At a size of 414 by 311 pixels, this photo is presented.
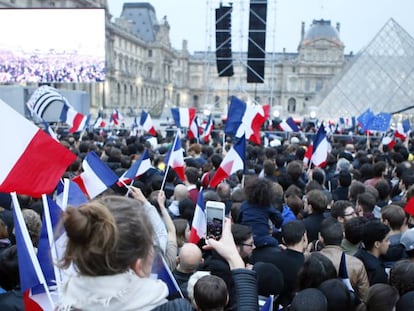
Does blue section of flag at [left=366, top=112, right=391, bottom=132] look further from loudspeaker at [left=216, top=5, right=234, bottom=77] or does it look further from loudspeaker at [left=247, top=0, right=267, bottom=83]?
loudspeaker at [left=216, top=5, right=234, bottom=77]

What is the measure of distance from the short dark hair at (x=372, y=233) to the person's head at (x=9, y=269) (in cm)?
239

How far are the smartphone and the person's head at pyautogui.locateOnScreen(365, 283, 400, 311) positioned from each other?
1.01 m

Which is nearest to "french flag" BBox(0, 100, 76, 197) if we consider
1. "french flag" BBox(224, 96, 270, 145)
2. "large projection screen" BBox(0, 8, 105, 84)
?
"french flag" BBox(224, 96, 270, 145)

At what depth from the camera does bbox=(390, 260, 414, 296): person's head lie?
2.75 meters

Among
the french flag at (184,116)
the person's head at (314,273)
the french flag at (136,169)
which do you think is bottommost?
the person's head at (314,273)

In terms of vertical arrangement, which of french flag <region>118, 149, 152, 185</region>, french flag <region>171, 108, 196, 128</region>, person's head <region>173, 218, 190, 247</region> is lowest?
person's head <region>173, 218, 190, 247</region>

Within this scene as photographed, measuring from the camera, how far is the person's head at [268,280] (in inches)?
113

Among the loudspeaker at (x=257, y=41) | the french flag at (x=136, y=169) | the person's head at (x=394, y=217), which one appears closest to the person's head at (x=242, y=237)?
the person's head at (x=394, y=217)

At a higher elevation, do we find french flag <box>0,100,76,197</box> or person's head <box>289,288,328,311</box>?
french flag <box>0,100,76,197</box>

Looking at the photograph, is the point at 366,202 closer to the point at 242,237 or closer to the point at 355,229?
the point at 355,229

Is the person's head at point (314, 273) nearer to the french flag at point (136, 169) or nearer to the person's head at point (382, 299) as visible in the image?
the person's head at point (382, 299)

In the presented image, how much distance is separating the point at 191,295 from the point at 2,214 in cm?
252

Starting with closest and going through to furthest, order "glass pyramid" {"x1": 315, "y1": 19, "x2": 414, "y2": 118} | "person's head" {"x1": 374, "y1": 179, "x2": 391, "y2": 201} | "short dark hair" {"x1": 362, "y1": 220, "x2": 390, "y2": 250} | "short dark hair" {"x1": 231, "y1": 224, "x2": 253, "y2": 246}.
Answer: "short dark hair" {"x1": 231, "y1": 224, "x2": 253, "y2": 246}, "short dark hair" {"x1": 362, "y1": 220, "x2": 390, "y2": 250}, "person's head" {"x1": 374, "y1": 179, "x2": 391, "y2": 201}, "glass pyramid" {"x1": 315, "y1": 19, "x2": 414, "y2": 118}

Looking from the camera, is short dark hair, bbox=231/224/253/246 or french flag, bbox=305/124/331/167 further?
french flag, bbox=305/124/331/167
